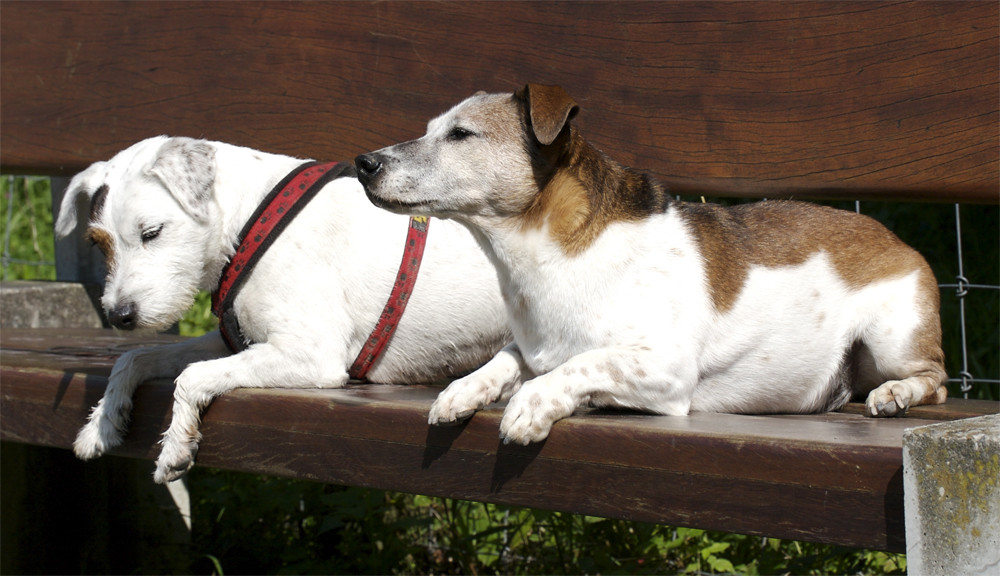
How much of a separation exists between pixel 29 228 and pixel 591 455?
20.1 feet

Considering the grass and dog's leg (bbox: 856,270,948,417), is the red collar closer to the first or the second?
the grass

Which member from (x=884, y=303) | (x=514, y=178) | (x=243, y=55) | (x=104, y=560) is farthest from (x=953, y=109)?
(x=104, y=560)

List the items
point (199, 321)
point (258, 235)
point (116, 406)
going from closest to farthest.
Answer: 1. point (116, 406)
2. point (258, 235)
3. point (199, 321)

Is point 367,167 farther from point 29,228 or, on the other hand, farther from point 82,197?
point 29,228

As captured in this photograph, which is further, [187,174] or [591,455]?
[187,174]

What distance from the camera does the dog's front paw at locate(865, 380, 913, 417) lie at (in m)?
2.28

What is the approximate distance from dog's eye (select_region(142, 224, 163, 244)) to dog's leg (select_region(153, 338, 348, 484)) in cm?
40

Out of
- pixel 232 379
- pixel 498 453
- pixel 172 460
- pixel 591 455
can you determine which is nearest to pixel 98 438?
pixel 172 460

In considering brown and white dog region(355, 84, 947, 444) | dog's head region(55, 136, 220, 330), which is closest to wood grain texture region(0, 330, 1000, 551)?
Result: brown and white dog region(355, 84, 947, 444)

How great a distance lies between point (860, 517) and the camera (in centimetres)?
176

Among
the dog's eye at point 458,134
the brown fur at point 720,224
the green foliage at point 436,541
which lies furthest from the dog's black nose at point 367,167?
the green foliage at point 436,541

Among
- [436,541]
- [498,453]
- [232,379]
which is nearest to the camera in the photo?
[498,453]

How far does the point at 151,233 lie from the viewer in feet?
9.11

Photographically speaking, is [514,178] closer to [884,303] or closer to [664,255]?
[664,255]
